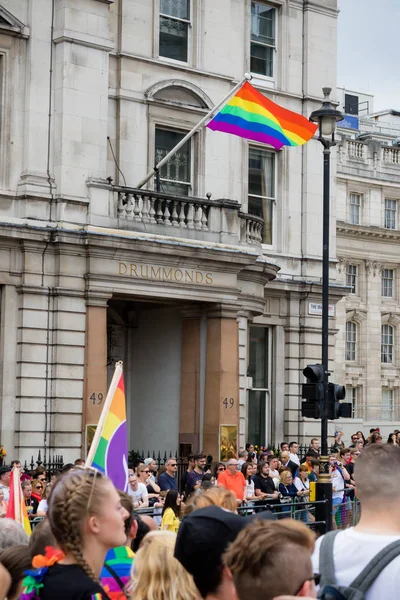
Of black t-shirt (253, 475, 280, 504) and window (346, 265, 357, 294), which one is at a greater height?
window (346, 265, 357, 294)

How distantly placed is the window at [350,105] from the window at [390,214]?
12.4 meters

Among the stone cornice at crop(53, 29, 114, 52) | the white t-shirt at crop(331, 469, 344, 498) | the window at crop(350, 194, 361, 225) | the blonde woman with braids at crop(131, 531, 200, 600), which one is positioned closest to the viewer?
the blonde woman with braids at crop(131, 531, 200, 600)

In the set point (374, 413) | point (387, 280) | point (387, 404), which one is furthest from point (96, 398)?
point (387, 404)

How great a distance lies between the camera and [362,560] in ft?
18.2

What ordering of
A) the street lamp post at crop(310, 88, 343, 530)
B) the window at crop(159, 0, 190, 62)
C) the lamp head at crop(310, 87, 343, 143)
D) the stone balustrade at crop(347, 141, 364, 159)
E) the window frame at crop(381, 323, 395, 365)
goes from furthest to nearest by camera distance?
the window frame at crop(381, 323, 395, 365)
the stone balustrade at crop(347, 141, 364, 159)
the window at crop(159, 0, 190, 62)
the lamp head at crop(310, 87, 343, 143)
the street lamp post at crop(310, 88, 343, 530)

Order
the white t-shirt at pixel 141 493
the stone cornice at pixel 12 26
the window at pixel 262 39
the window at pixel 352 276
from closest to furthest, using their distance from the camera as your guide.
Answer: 1. the white t-shirt at pixel 141 493
2. the stone cornice at pixel 12 26
3. the window at pixel 262 39
4. the window at pixel 352 276

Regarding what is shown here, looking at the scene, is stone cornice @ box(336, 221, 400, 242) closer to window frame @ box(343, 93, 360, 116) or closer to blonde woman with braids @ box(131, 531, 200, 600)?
window frame @ box(343, 93, 360, 116)

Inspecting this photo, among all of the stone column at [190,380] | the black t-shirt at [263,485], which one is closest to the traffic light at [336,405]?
the black t-shirt at [263,485]

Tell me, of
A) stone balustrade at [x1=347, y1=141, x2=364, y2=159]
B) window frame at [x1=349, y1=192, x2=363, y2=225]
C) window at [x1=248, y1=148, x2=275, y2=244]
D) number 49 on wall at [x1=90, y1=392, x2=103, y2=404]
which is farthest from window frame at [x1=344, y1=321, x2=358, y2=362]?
number 49 on wall at [x1=90, y1=392, x2=103, y2=404]

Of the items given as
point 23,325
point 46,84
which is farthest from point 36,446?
point 46,84

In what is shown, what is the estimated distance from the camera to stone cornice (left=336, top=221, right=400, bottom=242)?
59875 mm

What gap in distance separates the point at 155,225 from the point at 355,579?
22.0 meters

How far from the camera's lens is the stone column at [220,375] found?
28.4 meters

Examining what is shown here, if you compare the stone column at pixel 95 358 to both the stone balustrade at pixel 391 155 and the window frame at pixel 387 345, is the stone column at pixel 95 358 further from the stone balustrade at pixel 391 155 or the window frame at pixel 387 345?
the stone balustrade at pixel 391 155
